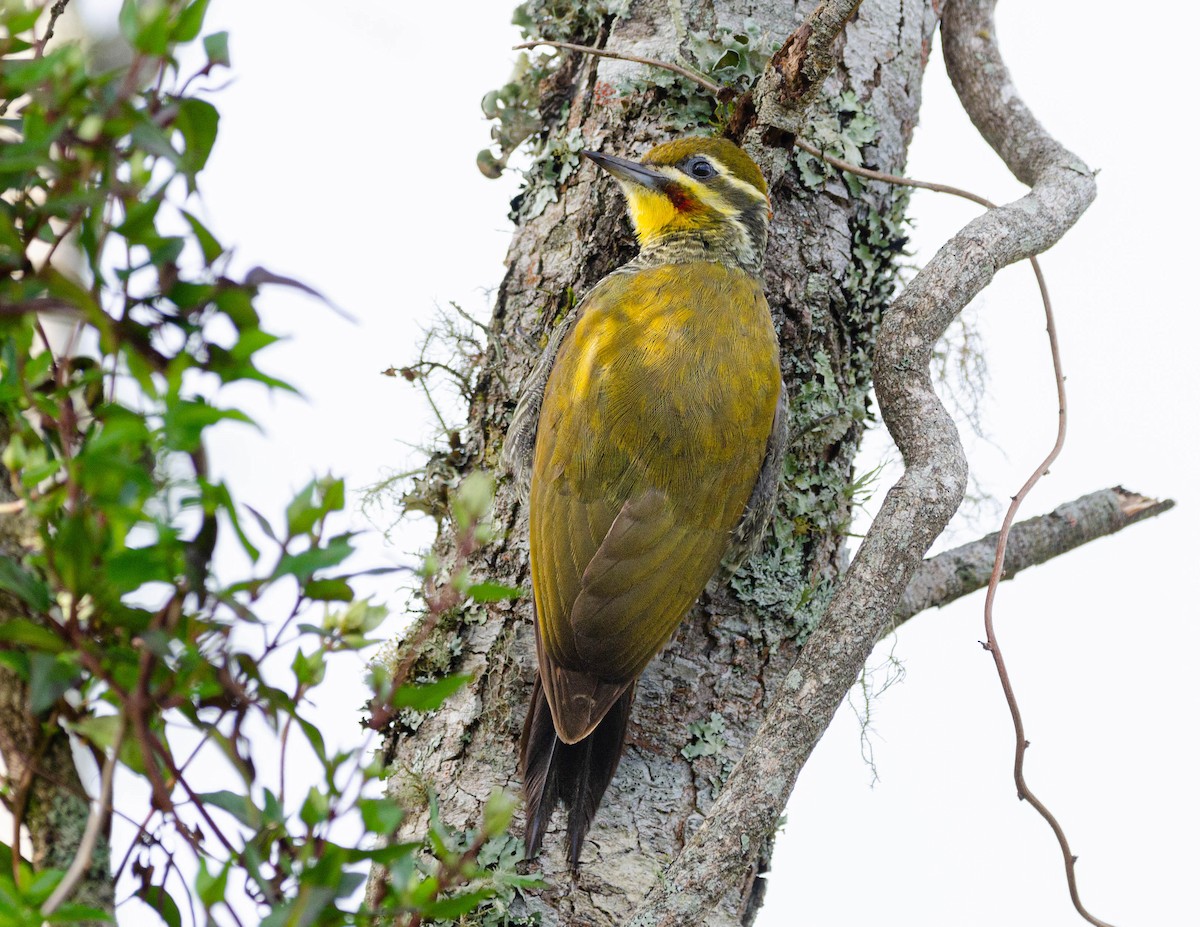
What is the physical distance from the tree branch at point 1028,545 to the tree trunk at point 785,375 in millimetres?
269

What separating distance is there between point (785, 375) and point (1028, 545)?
2.44 feet

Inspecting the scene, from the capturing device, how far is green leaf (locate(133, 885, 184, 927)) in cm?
131

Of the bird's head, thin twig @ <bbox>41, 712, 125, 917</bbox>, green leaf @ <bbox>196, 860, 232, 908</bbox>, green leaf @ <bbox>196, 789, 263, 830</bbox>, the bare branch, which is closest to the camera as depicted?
thin twig @ <bbox>41, 712, 125, 917</bbox>

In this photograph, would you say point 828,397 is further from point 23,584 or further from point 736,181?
point 23,584

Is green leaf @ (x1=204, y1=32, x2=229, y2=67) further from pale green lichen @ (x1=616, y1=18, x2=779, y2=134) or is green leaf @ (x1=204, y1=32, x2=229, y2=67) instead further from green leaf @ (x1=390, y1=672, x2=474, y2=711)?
pale green lichen @ (x1=616, y1=18, x2=779, y2=134)

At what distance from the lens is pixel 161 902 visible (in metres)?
1.32

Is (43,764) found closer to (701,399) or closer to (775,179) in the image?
(701,399)

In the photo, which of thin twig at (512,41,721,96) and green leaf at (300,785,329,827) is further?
thin twig at (512,41,721,96)

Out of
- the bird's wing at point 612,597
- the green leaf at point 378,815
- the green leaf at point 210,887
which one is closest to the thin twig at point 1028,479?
the bird's wing at point 612,597

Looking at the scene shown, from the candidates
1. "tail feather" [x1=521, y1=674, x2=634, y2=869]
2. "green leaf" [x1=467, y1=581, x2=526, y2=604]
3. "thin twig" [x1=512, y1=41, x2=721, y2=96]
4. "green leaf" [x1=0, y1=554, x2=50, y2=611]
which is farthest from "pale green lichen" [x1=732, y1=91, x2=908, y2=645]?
"green leaf" [x1=0, y1=554, x2=50, y2=611]

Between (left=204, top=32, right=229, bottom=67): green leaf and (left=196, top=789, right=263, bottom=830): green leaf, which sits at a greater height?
(left=204, top=32, right=229, bottom=67): green leaf

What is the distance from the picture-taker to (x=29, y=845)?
1289mm

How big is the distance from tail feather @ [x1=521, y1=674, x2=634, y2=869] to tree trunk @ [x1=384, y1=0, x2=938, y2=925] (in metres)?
0.04

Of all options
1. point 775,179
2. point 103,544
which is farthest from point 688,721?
point 103,544
